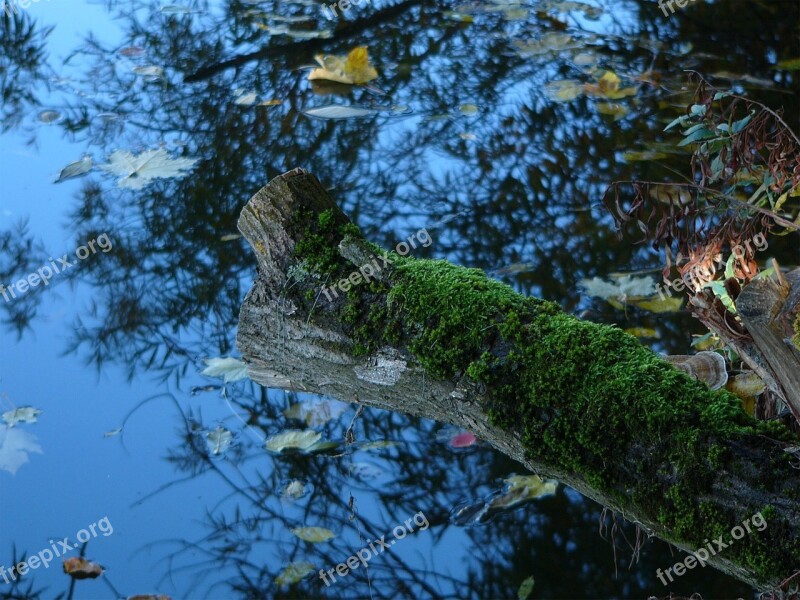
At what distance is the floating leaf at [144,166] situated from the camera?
4234mm

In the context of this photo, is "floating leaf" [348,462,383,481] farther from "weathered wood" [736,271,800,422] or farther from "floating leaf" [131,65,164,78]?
"floating leaf" [131,65,164,78]

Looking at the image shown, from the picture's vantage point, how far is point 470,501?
9.00 ft

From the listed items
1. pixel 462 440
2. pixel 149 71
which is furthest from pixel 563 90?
pixel 462 440

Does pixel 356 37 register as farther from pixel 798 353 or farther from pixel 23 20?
pixel 798 353

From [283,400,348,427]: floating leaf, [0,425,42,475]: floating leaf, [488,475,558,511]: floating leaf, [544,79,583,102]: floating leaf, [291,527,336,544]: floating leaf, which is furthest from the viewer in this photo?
[544,79,583,102]: floating leaf

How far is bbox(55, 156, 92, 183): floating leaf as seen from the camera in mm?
4273

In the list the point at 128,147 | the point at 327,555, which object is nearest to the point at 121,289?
the point at 128,147

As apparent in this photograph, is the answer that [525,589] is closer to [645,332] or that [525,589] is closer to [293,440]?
[293,440]

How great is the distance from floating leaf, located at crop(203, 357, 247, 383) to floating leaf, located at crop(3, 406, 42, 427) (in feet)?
1.99

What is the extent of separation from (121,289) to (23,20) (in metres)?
3.03

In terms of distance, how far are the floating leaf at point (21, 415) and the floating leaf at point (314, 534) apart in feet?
3.57

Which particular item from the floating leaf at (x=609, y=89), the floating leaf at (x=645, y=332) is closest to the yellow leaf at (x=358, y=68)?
the floating leaf at (x=609, y=89)

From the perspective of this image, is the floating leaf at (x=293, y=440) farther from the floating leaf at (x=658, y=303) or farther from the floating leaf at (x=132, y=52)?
the floating leaf at (x=132, y=52)

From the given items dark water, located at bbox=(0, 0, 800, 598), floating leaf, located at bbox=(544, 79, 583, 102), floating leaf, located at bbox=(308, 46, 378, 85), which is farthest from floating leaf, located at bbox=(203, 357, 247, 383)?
floating leaf, located at bbox=(544, 79, 583, 102)
